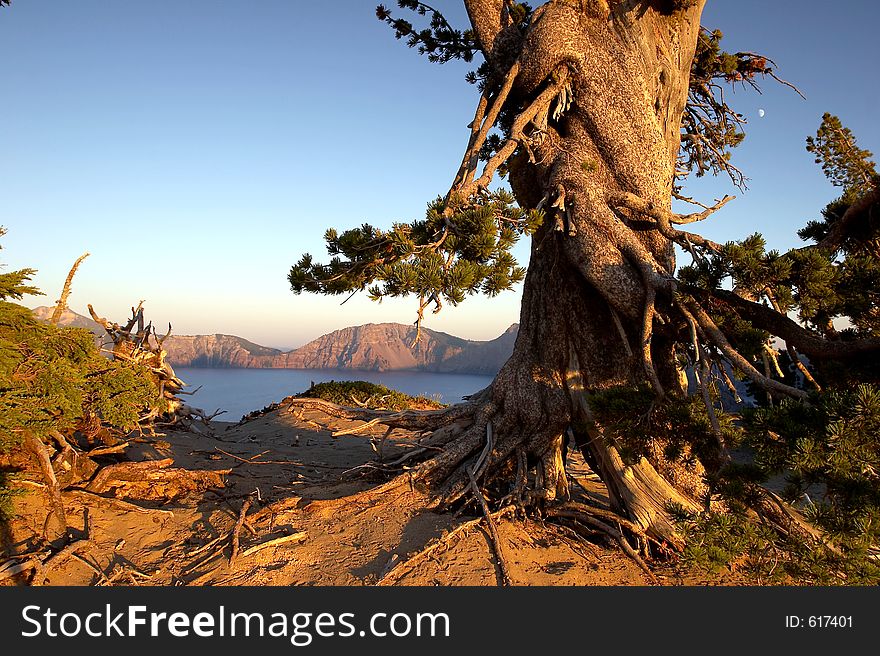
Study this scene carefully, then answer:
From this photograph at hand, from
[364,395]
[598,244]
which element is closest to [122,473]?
[598,244]

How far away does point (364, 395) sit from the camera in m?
15.6

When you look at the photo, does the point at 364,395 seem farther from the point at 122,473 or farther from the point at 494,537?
the point at 494,537

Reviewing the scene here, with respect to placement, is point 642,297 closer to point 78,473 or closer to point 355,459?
point 355,459

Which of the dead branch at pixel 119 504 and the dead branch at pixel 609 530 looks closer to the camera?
the dead branch at pixel 609 530

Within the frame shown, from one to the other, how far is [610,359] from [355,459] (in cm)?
514

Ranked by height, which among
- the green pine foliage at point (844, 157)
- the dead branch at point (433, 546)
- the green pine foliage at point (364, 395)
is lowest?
the dead branch at point (433, 546)

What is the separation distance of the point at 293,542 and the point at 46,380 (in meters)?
2.72

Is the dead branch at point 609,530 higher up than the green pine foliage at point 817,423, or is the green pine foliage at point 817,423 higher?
the green pine foliage at point 817,423

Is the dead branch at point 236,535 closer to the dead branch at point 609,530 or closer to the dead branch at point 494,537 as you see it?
the dead branch at point 494,537

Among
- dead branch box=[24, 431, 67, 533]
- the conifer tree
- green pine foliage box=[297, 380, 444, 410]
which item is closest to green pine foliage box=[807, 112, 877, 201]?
the conifer tree

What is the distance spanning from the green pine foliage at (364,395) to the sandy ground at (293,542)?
27.0 feet

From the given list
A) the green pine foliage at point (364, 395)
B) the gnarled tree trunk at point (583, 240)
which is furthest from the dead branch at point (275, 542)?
the green pine foliage at point (364, 395)

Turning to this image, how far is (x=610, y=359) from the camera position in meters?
5.41

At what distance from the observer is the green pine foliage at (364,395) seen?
1502 cm
